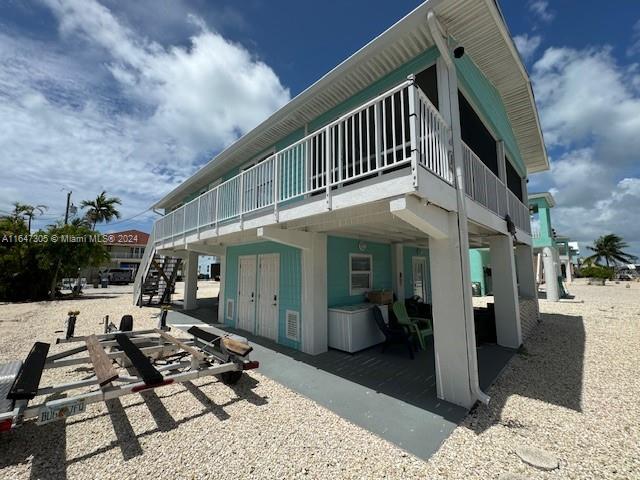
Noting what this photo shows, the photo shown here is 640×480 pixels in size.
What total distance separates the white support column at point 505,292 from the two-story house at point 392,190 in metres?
0.04

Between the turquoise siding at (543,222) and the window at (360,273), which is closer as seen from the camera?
the window at (360,273)

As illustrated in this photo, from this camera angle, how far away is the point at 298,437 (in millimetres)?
3504

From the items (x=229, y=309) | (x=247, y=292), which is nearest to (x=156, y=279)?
(x=229, y=309)

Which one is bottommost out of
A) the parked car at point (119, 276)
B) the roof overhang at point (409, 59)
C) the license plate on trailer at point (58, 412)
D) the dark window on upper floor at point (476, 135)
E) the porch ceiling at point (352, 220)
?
the license plate on trailer at point (58, 412)

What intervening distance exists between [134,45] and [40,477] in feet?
25.2

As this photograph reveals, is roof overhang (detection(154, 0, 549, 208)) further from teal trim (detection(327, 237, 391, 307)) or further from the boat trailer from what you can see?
the boat trailer

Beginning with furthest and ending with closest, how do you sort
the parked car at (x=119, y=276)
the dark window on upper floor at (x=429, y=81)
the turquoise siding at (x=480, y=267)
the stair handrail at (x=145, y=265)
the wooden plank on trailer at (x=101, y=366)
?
1. the parked car at (x=119, y=276)
2. the turquoise siding at (x=480, y=267)
3. the stair handrail at (x=145, y=265)
4. the dark window on upper floor at (x=429, y=81)
5. the wooden plank on trailer at (x=101, y=366)

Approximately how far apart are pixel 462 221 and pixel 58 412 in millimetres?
5797

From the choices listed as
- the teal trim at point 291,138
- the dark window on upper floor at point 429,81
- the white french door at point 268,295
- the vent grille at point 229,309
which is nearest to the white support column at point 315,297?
the white french door at point 268,295

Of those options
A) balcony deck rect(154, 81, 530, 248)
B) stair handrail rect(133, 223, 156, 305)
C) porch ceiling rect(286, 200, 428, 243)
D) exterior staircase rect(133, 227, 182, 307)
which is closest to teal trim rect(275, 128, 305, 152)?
balcony deck rect(154, 81, 530, 248)

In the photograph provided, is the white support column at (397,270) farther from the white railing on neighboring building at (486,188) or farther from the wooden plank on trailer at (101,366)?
the wooden plank on trailer at (101,366)

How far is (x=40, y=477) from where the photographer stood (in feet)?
9.19

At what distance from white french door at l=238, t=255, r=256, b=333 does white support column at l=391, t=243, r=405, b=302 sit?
4.71 m

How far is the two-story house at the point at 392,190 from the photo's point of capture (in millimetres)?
4262
